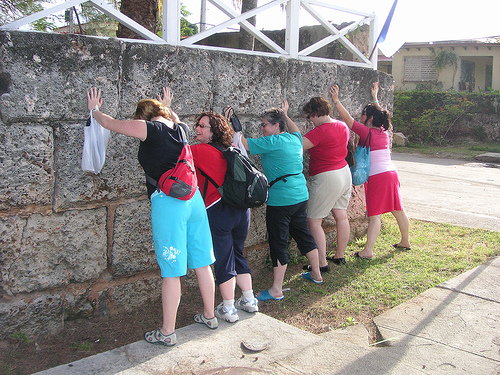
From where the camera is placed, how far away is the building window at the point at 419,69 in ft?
81.4

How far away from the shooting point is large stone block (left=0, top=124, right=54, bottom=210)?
135 inches

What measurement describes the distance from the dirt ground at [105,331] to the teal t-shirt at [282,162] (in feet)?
3.35

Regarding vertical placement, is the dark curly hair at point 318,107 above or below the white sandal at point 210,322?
above

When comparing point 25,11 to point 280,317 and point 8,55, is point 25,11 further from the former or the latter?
Answer: point 280,317

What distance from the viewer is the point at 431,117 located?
20.2 m

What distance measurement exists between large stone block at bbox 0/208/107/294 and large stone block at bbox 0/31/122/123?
777 mm

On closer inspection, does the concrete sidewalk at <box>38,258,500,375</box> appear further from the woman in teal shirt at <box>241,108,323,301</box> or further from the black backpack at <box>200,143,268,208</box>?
the black backpack at <box>200,143,268,208</box>

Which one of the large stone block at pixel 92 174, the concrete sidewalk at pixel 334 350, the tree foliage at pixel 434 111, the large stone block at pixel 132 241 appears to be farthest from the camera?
the tree foliage at pixel 434 111

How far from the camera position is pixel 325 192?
517 cm

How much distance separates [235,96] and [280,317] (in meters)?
2.11

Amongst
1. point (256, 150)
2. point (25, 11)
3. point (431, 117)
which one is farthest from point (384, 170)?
point (431, 117)

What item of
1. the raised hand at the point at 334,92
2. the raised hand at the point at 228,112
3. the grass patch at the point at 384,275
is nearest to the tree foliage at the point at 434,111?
the grass patch at the point at 384,275

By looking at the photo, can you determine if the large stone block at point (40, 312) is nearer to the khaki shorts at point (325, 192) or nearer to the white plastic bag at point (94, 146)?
the white plastic bag at point (94, 146)

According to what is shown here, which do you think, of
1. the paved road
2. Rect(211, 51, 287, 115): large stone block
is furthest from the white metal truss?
the paved road
